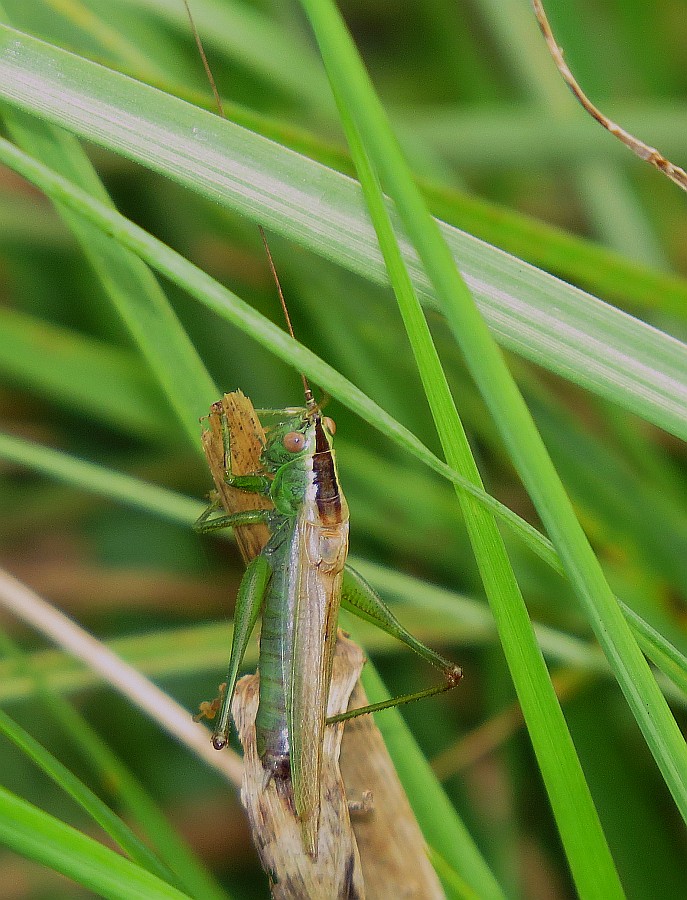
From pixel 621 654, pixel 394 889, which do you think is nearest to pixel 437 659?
pixel 394 889

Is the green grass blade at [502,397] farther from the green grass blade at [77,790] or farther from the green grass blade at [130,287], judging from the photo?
the green grass blade at [77,790]

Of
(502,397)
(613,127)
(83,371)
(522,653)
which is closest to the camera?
(502,397)

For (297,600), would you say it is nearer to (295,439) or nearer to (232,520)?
(232,520)

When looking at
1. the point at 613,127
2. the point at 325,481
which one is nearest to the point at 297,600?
the point at 325,481

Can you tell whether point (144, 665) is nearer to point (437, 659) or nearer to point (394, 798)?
point (437, 659)

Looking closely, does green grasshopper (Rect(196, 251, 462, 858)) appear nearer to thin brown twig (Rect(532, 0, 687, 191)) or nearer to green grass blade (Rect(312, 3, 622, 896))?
green grass blade (Rect(312, 3, 622, 896))

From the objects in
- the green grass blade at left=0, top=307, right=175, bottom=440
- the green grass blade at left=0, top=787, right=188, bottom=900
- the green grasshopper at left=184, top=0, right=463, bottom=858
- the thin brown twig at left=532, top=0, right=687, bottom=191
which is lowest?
the green grass blade at left=0, top=787, right=188, bottom=900

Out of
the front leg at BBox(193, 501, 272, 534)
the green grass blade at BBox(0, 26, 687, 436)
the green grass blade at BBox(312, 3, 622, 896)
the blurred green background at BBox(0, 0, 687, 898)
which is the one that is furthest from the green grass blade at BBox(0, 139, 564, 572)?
the blurred green background at BBox(0, 0, 687, 898)

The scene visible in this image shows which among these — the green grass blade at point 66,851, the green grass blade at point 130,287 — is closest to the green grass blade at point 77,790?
the green grass blade at point 66,851
